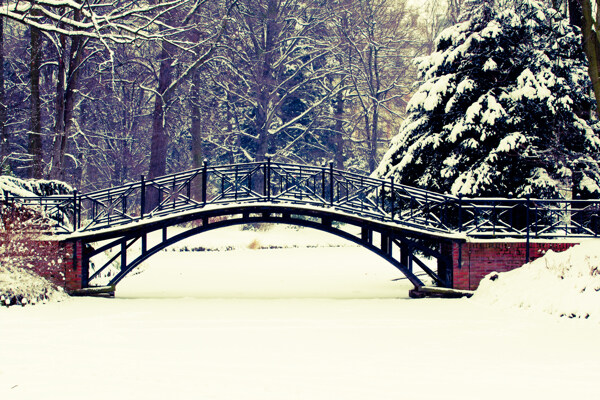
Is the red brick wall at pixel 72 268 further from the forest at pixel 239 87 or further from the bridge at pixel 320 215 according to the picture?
the forest at pixel 239 87

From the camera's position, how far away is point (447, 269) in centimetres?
1755

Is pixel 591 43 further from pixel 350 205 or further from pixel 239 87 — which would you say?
pixel 239 87

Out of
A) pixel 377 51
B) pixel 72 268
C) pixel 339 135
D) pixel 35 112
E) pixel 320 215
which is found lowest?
pixel 72 268

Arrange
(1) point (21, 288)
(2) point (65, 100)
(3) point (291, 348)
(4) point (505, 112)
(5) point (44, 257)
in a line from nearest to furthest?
(3) point (291, 348) → (1) point (21, 288) → (5) point (44, 257) → (4) point (505, 112) → (2) point (65, 100)

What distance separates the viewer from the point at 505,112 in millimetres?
18609

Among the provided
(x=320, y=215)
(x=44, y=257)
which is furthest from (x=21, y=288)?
(x=320, y=215)

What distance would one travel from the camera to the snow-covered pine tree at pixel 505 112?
734 inches

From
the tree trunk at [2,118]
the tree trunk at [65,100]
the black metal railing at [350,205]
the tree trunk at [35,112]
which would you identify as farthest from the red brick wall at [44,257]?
the tree trunk at [2,118]

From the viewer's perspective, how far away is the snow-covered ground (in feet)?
29.1

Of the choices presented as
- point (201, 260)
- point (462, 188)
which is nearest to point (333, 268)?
point (201, 260)

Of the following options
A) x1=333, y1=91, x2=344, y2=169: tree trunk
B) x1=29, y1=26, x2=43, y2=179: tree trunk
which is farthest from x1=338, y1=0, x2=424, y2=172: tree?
x1=29, y1=26, x2=43, y2=179: tree trunk

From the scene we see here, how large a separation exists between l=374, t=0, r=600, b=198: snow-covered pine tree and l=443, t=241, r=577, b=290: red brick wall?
71.9 inches

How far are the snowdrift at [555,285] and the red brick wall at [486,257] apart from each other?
0.29 meters

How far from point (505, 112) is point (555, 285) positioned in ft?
17.9
